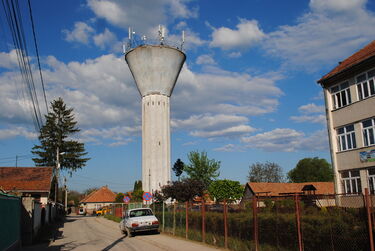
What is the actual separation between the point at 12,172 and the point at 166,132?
18552 millimetres

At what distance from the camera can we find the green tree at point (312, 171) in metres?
77.3

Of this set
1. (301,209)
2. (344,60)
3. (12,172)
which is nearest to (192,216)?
(301,209)

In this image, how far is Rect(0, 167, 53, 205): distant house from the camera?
3544 centimetres

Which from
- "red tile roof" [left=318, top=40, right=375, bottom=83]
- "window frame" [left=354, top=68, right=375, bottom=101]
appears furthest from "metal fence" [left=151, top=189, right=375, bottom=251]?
"red tile roof" [left=318, top=40, right=375, bottom=83]

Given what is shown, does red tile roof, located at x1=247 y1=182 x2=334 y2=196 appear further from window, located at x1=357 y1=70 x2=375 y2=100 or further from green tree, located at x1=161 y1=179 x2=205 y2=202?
window, located at x1=357 y1=70 x2=375 y2=100

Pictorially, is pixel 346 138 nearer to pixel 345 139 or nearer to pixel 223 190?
pixel 345 139

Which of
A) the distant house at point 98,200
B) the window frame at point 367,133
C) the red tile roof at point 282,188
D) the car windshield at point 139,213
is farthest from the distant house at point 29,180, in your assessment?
the distant house at point 98,200

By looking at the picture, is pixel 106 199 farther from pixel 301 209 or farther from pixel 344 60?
pixel 301 209

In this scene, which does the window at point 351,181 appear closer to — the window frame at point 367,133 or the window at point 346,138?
the window at point 346,138

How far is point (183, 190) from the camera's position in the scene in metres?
36.9

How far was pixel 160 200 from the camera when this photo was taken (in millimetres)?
38188

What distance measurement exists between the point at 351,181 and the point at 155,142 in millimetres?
26687

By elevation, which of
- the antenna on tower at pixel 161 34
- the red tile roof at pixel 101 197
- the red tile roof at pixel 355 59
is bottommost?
the red tile roof at pixel 101 197

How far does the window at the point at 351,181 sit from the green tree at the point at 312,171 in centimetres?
5459
